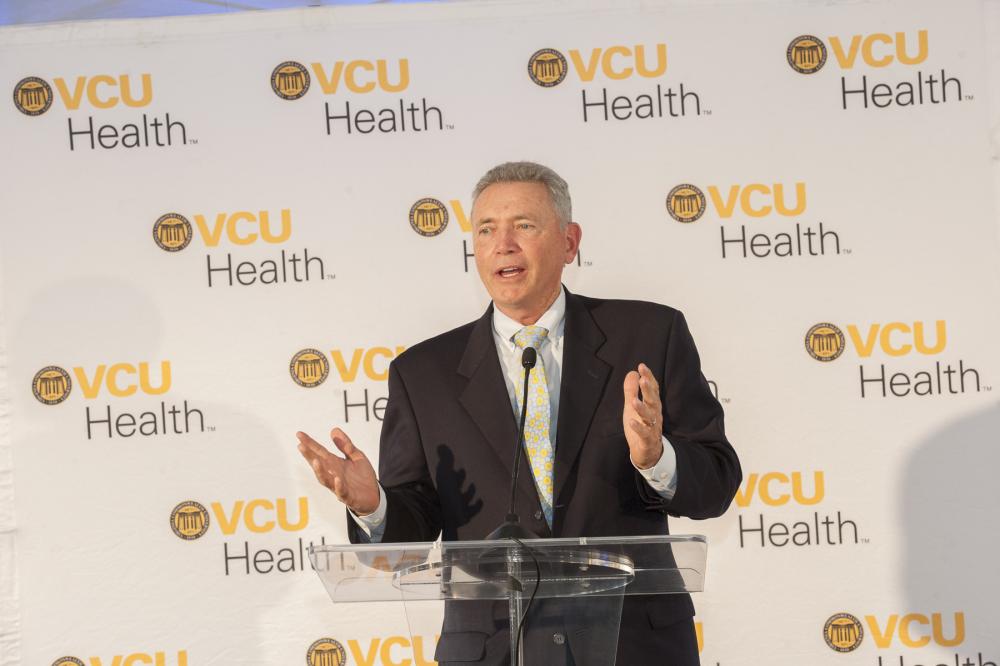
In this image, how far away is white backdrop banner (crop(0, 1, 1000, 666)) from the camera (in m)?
4.24

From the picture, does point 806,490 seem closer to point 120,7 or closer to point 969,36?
point 969,36

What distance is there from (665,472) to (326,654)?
Result: 222cm

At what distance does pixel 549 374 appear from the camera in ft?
9.69

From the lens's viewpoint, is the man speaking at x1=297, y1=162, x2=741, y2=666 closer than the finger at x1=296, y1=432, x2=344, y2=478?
No

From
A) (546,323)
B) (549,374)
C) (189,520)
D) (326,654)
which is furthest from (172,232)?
(549,374)

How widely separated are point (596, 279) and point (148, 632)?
7.18ft

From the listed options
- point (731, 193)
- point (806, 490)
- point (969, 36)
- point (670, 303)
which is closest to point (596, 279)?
point (670, 303)

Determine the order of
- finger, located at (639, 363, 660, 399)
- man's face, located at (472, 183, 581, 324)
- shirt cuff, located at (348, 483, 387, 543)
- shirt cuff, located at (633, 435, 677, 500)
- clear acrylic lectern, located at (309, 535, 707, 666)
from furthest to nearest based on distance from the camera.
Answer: man's face, located at (472, 183, 581, 324)
shirt cuff, located at (348, 483, 387, 543)
shirt cuff, located at (633, 435, 677, 500)
finger, located at (639, 363, 660, 399)
clear acrylic lectern, located at (309, 535, 707, 666)

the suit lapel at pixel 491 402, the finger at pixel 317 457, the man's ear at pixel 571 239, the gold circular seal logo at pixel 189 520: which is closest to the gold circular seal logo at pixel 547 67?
the man's ear at pixel 571 239

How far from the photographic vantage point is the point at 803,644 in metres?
4.22

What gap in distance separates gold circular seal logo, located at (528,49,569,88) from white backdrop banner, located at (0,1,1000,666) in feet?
0.05

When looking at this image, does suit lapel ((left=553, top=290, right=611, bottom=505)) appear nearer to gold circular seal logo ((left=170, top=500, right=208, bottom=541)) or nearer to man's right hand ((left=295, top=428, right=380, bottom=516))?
man's right hand ((left=295, top=428, right=380, bottom=516))

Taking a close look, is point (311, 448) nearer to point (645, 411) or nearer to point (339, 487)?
point (339, 487)

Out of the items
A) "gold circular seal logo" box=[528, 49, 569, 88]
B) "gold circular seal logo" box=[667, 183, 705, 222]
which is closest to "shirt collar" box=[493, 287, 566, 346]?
"gold circular seal logo" box=[667, 183, 705, 222]
